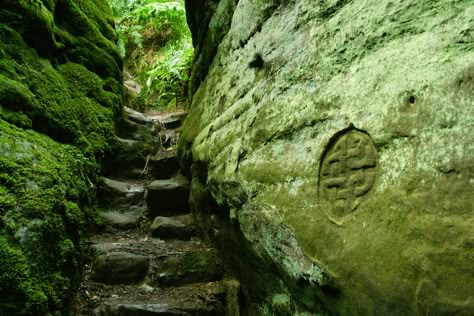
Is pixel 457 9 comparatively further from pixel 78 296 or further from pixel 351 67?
pixel 78 296

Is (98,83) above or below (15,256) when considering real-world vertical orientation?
above

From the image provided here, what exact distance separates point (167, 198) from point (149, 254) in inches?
49.6

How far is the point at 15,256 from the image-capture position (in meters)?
2.72

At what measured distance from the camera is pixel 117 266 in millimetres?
3881

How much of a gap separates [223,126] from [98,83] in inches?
114

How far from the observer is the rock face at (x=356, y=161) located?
1.64 m

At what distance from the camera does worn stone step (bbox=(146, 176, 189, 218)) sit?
5.27 m

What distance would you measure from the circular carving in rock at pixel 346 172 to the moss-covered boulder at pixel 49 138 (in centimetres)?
216

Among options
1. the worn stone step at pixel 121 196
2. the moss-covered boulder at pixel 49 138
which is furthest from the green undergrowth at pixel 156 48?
the worn stone step at pixel 121 196

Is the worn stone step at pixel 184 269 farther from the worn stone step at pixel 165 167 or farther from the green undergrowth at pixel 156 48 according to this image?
the green undergrowth at pixel 156 48

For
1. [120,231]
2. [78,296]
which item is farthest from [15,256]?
[120,231]

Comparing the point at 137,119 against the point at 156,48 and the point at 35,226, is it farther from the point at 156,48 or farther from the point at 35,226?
the point at 156,48

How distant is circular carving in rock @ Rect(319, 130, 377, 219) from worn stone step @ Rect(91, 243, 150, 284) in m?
2.42

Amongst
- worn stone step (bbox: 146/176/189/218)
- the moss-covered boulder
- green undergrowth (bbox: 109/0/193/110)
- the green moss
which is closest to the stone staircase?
worn stone step (bbox: 146/176/189/218)
